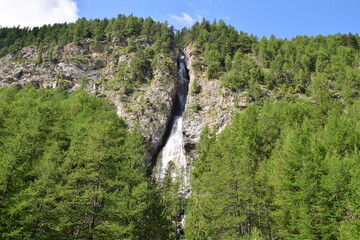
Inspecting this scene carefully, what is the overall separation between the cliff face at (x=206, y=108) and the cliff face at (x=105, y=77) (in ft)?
24.0

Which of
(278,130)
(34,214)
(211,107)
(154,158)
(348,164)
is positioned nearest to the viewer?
(34,214)

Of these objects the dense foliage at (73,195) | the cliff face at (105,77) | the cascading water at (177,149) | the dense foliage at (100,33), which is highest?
the dense foliage at (100,33)

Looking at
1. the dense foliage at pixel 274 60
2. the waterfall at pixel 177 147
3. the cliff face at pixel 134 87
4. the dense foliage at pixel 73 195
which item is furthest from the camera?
the dense foliage at pixel 274 60

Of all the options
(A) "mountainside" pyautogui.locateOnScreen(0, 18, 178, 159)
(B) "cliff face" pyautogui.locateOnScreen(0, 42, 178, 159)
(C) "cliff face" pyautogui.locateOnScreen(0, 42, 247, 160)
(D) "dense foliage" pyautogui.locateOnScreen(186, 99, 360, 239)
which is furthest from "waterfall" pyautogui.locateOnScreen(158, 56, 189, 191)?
(D) "dense foliage" pyautogui.locateOnScreen(186, 99, 360, 239)

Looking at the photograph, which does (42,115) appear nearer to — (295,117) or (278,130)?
(278,130)

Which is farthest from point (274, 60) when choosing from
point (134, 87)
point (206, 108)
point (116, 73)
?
point (116, 73)

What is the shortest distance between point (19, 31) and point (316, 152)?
142619 mm

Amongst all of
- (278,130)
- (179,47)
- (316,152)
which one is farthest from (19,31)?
(316,152)

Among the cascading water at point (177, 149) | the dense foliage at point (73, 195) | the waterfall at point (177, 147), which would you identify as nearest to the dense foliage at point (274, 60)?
the waterfall at point (177, 147)

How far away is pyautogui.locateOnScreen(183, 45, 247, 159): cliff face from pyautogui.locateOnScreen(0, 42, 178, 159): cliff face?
7.31 meters

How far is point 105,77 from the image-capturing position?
85750 mm

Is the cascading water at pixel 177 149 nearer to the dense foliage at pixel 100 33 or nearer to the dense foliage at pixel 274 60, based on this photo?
the dense foliage at pixel 274 60

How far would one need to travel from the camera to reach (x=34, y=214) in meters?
17.9

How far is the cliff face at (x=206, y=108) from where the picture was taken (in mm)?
61812
